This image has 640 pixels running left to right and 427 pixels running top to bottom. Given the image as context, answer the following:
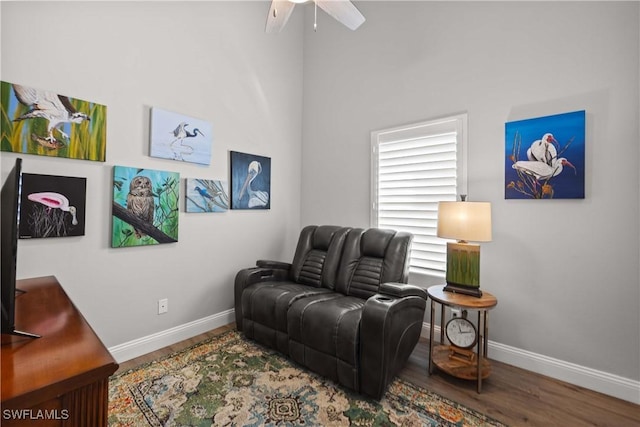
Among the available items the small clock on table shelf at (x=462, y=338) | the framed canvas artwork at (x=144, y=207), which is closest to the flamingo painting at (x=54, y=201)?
the framed canvas artwork at (x=144, y=207)

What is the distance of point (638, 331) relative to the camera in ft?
6.49

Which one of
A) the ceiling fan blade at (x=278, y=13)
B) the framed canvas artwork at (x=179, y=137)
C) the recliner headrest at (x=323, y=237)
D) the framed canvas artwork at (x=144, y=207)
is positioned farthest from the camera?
the recliner headrest at (x=323, y=237)

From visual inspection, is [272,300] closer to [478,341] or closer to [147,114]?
[478,341]

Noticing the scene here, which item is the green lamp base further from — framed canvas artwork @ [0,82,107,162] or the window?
framed canvas artwork @ [0,82,107,162]

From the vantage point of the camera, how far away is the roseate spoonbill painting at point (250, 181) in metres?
3.20

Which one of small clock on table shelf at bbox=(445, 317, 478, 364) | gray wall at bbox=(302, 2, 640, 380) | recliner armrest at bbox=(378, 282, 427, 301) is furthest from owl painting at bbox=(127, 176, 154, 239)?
small clock on table shelf at bbox=(445, 317, 478, 364)

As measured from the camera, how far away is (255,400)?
1.95 m

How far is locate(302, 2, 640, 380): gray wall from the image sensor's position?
202 cm

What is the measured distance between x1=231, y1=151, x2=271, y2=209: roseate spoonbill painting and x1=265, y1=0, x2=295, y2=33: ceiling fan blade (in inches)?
52.2

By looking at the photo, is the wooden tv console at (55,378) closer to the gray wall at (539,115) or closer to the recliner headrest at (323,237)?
the recliner headrest at (323,237)

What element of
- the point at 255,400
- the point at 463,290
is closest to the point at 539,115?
the point at 463,290

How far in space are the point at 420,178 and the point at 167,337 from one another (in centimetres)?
279

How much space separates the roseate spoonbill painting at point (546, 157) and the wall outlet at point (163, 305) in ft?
10.1

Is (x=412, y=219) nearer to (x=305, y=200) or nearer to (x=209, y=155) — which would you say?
(x=305, y=200)
